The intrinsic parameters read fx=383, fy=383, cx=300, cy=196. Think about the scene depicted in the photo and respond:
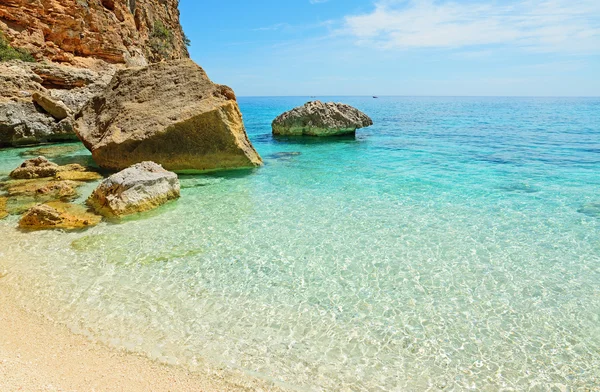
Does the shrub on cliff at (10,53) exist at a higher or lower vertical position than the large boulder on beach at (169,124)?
higher

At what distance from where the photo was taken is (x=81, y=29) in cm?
2516

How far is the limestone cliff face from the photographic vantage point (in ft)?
74.3

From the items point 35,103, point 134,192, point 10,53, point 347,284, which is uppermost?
point 10,53

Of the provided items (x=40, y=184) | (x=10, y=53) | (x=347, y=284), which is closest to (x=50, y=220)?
(x=40, y=184)

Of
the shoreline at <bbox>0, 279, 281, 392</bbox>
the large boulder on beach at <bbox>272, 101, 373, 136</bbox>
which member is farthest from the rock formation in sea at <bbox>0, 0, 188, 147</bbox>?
the shoreline at <bbox>0, 279, 281, 392</bbox>

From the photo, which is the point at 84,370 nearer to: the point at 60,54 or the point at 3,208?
the point at 3,208

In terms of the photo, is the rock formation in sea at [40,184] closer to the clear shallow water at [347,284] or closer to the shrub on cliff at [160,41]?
the clear shallow water at [347,284]

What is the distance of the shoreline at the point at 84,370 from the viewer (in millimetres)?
3402

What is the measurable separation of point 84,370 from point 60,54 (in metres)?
26.9

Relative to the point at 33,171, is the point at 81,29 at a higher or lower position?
higher

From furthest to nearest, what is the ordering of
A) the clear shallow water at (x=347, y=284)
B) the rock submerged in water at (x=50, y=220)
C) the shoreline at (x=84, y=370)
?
the rock submerged in water at (x=50, y=220) → the clear shallow water at (x=347, y=284) → the shoreline at (x=84, y=370)

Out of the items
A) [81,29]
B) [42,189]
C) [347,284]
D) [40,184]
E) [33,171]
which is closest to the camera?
[347,284]

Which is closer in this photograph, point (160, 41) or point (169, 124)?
point (169, 124)

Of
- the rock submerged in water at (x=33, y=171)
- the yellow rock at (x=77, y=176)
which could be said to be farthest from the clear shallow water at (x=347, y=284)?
the rock submerged in water at (x=33, y=171)
